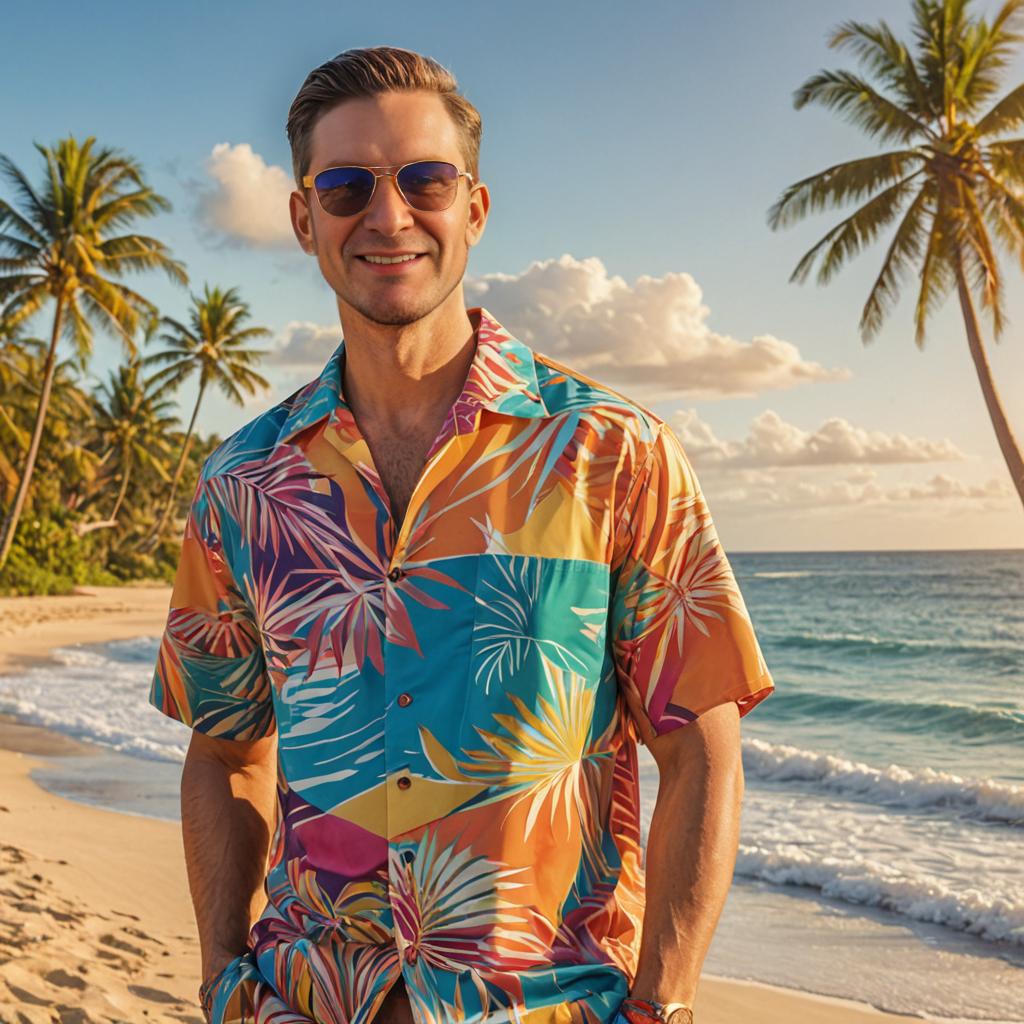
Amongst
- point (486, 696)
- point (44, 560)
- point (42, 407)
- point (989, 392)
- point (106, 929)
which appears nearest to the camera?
point (486, 696)

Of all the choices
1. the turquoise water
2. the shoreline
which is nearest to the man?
the shoreline

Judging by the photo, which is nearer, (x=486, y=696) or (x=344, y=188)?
(x=486, y=696)

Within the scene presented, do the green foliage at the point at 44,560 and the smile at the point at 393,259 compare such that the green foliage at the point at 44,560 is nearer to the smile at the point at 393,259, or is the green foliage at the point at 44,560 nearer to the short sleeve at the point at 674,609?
the smile at the point at 393,259

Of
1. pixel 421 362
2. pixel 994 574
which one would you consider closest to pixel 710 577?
pixel 421 362

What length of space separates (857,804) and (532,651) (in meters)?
10.7

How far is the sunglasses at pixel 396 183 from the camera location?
5.53ft

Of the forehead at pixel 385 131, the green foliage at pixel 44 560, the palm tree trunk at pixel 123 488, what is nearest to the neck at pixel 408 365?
the forehead at pixel 385 131

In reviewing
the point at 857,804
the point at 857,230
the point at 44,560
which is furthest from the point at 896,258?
the point at 44,560

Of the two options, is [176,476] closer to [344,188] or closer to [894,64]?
[894,64]

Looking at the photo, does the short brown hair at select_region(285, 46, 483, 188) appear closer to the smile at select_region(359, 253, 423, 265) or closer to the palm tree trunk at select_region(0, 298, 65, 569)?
the smile at select_region(359, 253, 423, 265)

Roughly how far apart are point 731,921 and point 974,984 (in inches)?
54.5

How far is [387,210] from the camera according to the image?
1.67 metres

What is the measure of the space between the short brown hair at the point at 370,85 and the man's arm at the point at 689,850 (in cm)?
94

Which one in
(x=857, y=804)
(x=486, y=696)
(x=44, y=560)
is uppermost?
(x=486, y=696)
